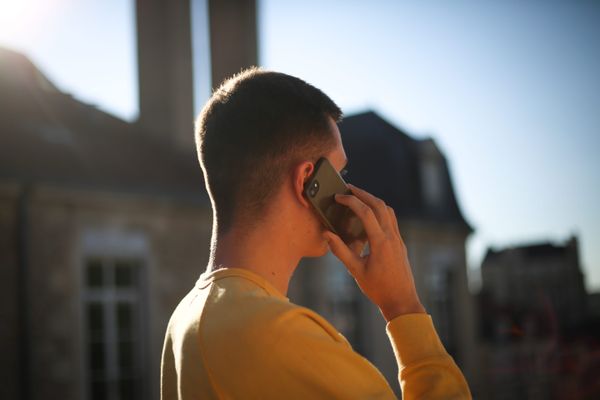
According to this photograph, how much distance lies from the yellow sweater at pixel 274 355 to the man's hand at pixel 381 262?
0.27ft

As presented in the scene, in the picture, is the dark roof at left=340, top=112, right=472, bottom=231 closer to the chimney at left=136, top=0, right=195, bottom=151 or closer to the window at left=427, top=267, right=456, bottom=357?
the window at left=427, top=267, right=456, bottom=357

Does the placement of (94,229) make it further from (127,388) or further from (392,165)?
(392,165)

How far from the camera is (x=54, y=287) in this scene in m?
9.33

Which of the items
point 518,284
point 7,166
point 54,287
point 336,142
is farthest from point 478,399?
point 518,284

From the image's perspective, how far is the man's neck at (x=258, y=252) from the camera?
1.48m

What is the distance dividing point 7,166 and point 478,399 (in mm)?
12907

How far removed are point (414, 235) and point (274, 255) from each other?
54.8ft

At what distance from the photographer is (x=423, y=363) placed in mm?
1390

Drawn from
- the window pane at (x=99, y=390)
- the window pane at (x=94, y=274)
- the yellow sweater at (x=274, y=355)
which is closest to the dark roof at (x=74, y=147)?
the window pane at (x=94, y=274)

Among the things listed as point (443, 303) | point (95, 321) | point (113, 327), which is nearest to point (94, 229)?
point (95, 321)

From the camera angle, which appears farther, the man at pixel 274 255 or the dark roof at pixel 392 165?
the dark roof at pixel 392 165

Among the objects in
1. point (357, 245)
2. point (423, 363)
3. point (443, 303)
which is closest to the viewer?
point (423, 363)

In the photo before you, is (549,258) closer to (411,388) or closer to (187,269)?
(187,269)

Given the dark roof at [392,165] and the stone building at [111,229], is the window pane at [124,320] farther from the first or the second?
the dark roof at [392,165]
